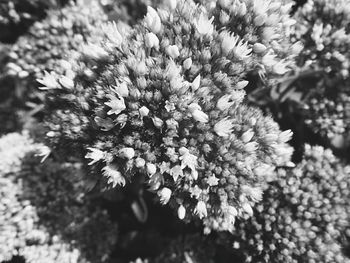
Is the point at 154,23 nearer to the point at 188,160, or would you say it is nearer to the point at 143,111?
the point at 143,111

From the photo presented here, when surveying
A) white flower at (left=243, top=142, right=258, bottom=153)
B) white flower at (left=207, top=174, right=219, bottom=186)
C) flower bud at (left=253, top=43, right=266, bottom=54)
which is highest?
flower bud at (left=253, top=43, right=266, bottom=54)

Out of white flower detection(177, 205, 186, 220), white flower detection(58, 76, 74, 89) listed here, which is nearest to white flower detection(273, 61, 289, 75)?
white flower detection(177, 205, 186, 220)

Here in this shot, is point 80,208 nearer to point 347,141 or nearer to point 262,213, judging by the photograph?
point 262,213

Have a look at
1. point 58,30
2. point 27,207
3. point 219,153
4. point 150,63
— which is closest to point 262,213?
point 219,153

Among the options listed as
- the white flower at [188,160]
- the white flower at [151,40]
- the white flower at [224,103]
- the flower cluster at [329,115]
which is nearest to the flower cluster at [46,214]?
the white flower at [188,160]

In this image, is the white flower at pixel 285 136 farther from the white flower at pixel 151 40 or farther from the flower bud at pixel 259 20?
the white flower at pixel 151 40

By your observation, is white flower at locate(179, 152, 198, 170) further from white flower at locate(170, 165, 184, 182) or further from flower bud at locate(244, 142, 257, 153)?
flower bud at locate(244, 142, 257, 153)

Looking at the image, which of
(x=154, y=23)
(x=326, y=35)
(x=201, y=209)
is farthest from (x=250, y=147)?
(x=326, y=35)
